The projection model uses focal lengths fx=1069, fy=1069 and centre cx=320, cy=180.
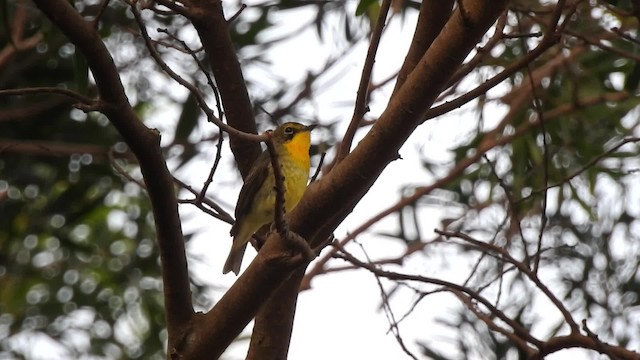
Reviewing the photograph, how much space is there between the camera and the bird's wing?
165 inches

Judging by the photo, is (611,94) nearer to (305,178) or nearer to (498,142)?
(498,142)

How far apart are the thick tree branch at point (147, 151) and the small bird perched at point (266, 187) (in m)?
1.08

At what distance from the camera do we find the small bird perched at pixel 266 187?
4434mm

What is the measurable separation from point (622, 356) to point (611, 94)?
2.62 m

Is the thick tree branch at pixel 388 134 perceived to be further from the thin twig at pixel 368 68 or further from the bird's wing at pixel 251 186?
the bird's wing at pixel 251 186

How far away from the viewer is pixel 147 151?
2.76m

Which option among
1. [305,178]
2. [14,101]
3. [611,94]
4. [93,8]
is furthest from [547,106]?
[14,101]

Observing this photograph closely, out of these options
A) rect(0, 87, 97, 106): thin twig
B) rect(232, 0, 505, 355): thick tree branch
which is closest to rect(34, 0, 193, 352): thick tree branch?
rect(0, 87, 97, 106): thin twig

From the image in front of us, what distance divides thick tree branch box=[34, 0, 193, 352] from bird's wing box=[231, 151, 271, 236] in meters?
1.05

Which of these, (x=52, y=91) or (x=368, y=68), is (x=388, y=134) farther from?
(x=52, y=91)

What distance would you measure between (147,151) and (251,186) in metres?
1.66

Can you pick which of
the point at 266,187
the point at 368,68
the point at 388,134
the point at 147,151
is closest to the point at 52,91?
the point at 147,151

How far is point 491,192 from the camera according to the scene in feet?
20.3

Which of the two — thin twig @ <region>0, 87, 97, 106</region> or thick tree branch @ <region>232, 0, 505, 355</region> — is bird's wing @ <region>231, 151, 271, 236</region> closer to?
thick tree branch @ <region>232, 0, 505, 355</region>
